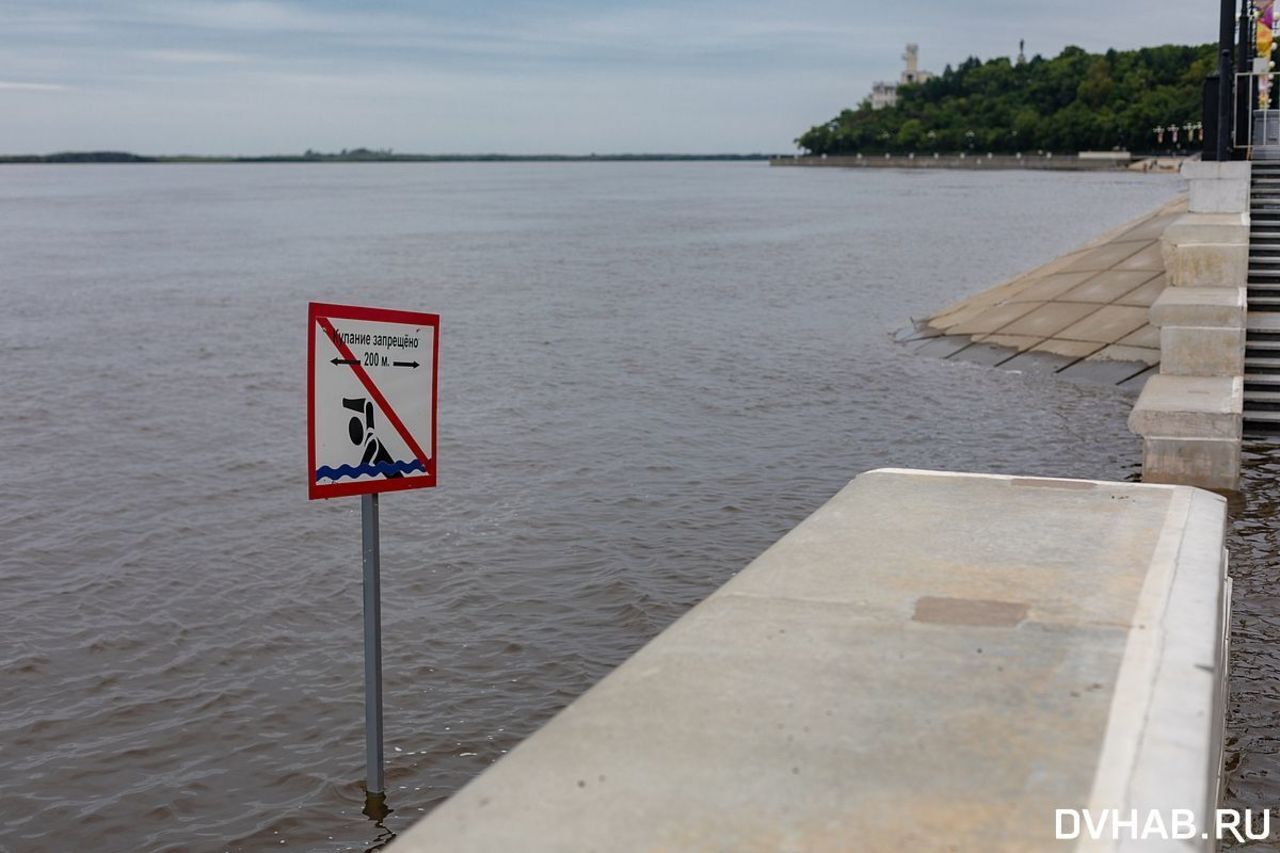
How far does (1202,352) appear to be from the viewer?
1154 cm

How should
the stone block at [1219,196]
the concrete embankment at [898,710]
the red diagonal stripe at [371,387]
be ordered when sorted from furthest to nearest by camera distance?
the stone block at [1219,196] < the red diagonal stripe at [371,387] < the concrete embankment at [898,710]

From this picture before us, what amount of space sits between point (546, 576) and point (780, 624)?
5.05m

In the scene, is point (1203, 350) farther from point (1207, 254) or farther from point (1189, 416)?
point (1207, 254)

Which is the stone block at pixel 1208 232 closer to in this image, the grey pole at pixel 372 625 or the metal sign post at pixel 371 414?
the metal sign post at pixel 371 414

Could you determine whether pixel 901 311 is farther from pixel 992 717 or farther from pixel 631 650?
pixel 992 717

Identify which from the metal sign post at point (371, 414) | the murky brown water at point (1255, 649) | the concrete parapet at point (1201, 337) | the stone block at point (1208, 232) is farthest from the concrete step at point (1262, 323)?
the metal sign post at point (371, 414)

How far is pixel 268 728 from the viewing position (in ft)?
23.4

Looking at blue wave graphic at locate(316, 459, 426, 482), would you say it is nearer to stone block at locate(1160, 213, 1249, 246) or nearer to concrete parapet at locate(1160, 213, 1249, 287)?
concrete parapet at locate(1160, 213, 1249, 287)

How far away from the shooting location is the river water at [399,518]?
673cm

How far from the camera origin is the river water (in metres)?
6.73

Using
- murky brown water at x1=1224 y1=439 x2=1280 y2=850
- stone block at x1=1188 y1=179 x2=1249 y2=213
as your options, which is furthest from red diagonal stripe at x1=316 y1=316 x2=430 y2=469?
stone block at x1=1188 y1=179 x2=1249 y2=213

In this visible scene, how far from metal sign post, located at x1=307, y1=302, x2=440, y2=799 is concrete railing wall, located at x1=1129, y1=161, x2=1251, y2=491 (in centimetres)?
677

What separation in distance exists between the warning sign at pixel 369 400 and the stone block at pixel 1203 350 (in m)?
7.82

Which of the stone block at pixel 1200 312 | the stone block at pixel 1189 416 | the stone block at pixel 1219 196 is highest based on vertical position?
the stone block at pixel 1219 196
